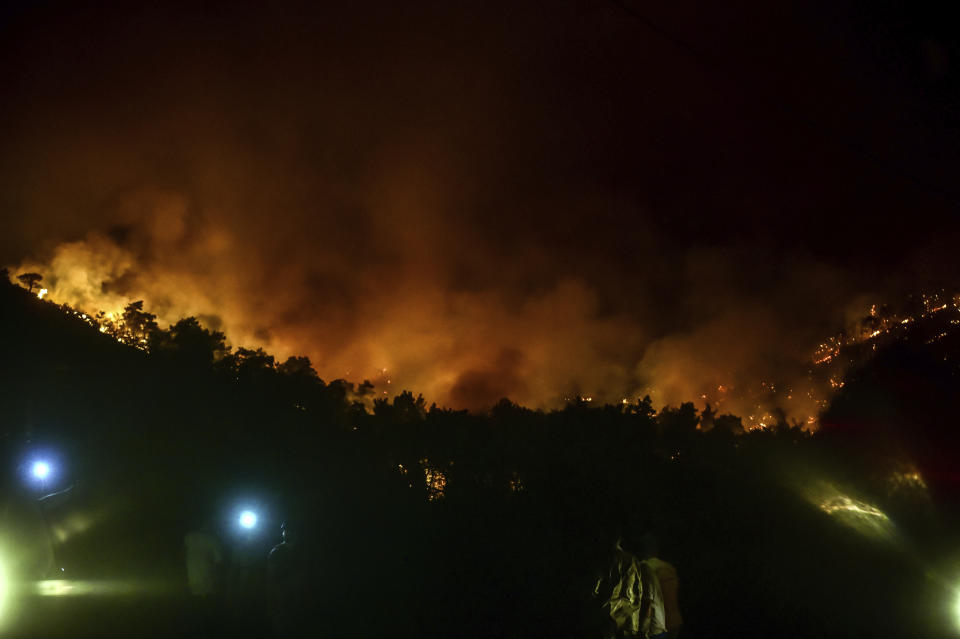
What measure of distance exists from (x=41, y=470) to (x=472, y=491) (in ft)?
24.5

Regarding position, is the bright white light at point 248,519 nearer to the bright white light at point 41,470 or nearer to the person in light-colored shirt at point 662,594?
the bright white light at point 41,470

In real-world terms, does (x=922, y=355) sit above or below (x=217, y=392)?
below

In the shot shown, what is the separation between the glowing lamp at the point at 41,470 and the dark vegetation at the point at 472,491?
0.29 metres

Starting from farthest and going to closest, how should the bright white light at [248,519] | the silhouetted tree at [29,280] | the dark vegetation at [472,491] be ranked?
the silhouetted tree at [29,280]
the dark vegetation at [472,491]
the bright white light at [248,519]

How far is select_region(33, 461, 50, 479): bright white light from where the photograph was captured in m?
10.6

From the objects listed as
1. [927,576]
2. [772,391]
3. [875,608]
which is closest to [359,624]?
[875,608]

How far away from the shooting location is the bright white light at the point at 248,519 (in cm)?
1008

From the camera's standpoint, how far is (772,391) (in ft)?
81.3

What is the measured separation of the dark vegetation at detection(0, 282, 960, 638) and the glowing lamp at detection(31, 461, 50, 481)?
0.94 feet

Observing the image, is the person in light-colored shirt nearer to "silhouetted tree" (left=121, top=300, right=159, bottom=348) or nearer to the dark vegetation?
the dark vegetation

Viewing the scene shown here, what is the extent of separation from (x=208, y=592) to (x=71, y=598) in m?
2.03

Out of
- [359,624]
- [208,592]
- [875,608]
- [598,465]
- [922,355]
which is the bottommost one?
[875,608]

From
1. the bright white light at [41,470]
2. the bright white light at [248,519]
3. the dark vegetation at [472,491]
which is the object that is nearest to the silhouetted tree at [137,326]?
the dark vegetation at [472,491]

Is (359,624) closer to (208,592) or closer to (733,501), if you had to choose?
(208,592)
